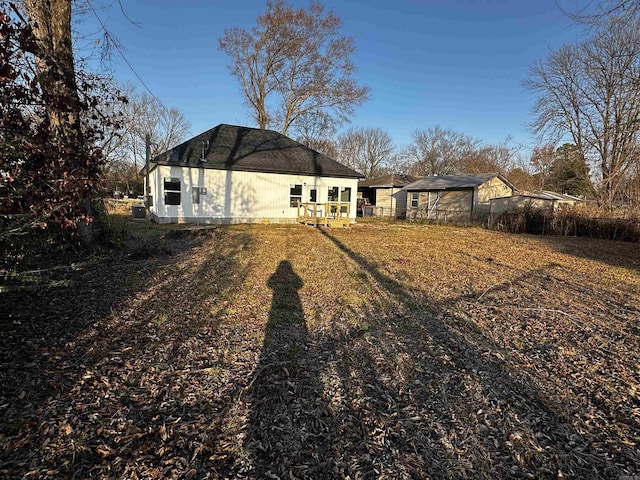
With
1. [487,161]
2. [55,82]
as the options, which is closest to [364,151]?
[487,161]

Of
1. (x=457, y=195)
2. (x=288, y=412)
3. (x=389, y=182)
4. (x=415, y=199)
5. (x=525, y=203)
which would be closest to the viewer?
(x=288, y=412)

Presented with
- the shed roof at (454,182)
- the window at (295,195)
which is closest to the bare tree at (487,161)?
the shed roof at (454,182)

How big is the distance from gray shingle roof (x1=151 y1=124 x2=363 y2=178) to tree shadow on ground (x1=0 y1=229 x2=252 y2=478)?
503 inches

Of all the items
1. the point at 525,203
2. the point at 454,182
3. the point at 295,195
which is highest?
the point at 454,182

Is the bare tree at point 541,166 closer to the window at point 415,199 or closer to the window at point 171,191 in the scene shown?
the window at point 415,199

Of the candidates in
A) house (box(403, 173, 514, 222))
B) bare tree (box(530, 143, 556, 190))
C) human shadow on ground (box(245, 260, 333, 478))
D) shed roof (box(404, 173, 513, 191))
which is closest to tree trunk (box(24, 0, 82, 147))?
human shadow on ground (box(245, 260, 333, 478))

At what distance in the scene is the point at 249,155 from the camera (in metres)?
18.3

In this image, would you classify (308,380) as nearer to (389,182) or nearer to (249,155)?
(249,155)

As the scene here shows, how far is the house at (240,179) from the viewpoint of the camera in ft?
52.5

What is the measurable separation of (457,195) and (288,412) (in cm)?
2393

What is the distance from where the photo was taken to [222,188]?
17172 mm

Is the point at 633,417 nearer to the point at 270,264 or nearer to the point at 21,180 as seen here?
the point at 21,180

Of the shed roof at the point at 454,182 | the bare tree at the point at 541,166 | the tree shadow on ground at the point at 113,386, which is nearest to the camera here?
the tree shadow on ground at the point at 113,386

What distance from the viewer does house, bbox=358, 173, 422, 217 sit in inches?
1186
